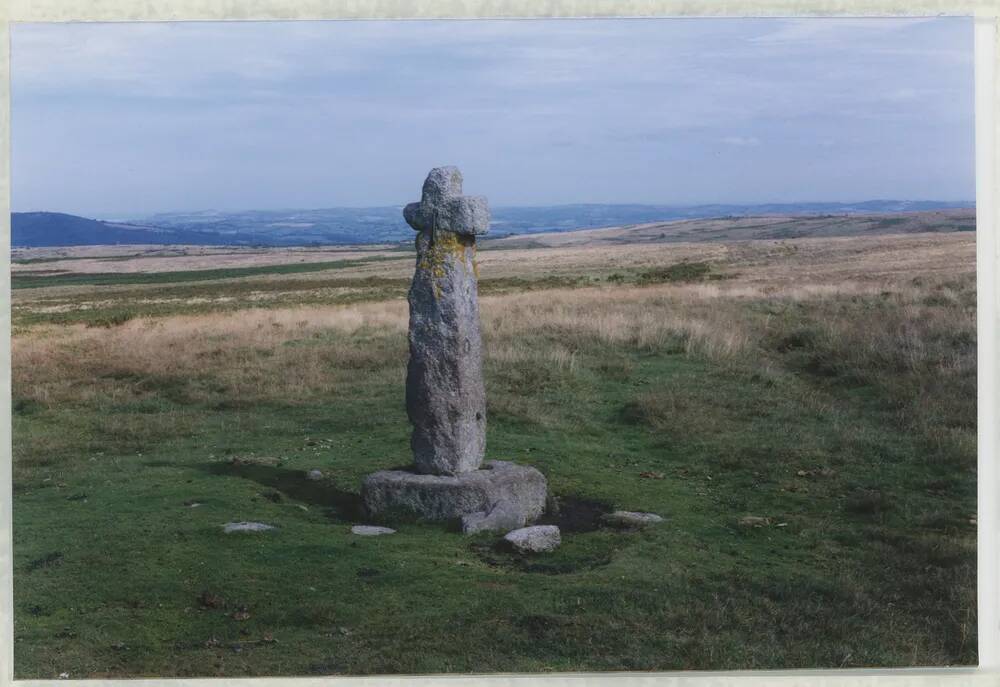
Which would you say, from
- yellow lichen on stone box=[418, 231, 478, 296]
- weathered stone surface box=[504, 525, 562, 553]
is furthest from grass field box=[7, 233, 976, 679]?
yellow lichen on stone box=[418, 231, 478, 296]

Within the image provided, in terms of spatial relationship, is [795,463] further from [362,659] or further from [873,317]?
[873,317]

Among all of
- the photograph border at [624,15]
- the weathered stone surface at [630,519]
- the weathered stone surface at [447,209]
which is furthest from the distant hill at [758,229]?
the weathered stone surface at [447,209]

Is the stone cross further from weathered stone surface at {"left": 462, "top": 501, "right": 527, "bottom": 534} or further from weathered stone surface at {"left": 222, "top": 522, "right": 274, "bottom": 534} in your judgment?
weathered stone surface at {"left": 222, "top": 522, "right": 274, "bottom": 534}

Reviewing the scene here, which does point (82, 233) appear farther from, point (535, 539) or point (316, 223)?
point (535, 539)

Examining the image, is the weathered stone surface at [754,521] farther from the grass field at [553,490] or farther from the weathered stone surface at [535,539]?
the weathered stone surface at [535,539]

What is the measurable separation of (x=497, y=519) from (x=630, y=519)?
58.4 inches

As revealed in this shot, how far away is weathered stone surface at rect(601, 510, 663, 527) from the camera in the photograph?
11.4 meters

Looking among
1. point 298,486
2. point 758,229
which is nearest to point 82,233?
point 758,229

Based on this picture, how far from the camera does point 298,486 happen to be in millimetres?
12859

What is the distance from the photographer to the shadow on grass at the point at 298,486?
39.1 ft

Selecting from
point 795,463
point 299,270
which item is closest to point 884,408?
point 795,463

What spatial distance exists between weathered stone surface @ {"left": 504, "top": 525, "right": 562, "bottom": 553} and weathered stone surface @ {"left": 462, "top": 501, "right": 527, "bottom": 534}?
0.33 m

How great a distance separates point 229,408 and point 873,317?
15.3 metres

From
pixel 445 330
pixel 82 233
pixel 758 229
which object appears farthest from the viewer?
pixel 758 229
